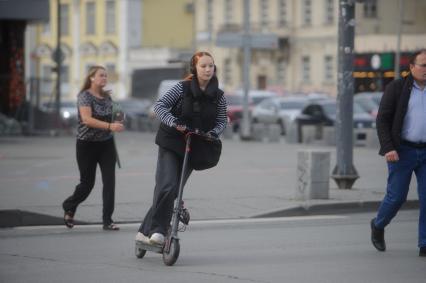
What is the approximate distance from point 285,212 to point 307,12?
5647 centimetres

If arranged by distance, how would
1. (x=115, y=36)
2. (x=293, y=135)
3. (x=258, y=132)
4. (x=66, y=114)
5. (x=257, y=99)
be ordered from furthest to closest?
(x=115, y=36) < (x=66, y=114) < (x=257, y=99) < (x=258, y=132) < (x=293, y=135)

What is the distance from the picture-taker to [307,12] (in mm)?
70938

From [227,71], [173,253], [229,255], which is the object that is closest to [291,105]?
[227,71]

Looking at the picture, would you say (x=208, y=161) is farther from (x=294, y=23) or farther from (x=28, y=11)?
(x=294, y=23)

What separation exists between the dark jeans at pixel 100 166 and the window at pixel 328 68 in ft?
186

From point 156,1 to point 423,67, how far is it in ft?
242

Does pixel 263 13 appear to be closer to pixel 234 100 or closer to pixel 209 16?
pixel 209 16

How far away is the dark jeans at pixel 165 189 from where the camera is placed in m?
10.4

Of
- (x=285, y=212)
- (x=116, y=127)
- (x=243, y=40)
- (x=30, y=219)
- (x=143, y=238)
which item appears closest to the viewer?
(x=143, y=238)

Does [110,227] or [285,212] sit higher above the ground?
[110,227]

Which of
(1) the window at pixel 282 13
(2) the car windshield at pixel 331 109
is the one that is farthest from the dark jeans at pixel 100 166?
(1) the window at pixel 282 13

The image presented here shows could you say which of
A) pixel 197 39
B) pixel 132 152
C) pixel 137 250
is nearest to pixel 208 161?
pixel 137 250

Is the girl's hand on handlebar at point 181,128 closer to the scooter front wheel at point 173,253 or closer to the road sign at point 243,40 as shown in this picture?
the scooter front wheel at point 173,253

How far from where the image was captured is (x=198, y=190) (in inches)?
707
